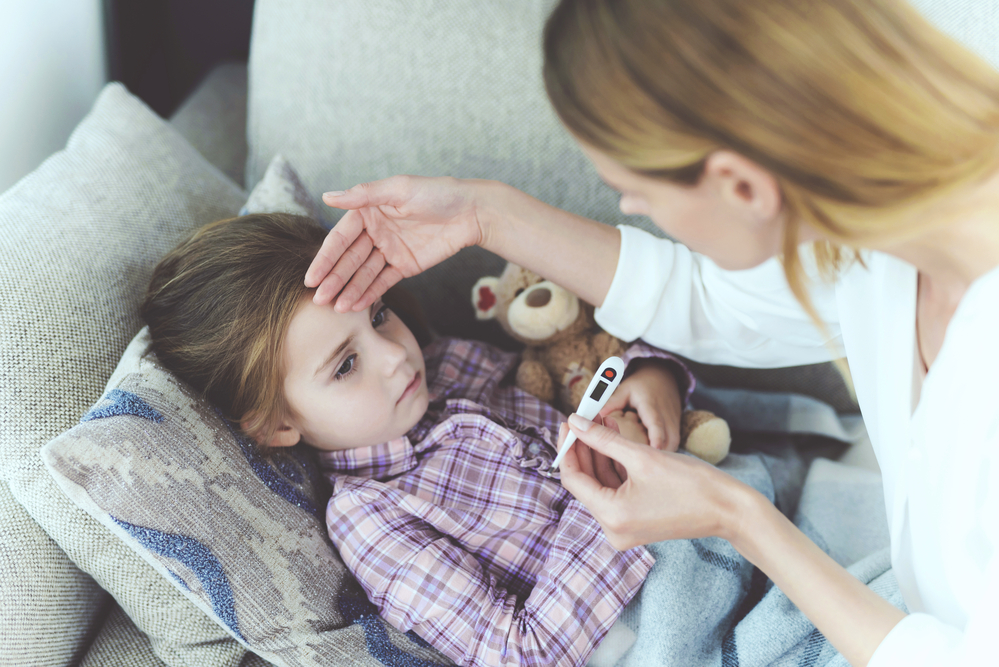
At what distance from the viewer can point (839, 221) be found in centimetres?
56

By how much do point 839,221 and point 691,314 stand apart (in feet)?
1.74

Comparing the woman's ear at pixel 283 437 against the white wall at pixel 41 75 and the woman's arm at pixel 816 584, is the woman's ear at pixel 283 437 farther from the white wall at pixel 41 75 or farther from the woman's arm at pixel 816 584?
Answer: the white wall at pixel 41 75

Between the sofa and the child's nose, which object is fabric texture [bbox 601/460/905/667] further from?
the child's nose

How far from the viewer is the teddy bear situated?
1.10 metres

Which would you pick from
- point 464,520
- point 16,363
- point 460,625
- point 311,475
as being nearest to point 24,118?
point 16,363

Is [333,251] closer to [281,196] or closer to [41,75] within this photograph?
[281,196]

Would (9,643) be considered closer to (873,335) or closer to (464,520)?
(464,520)

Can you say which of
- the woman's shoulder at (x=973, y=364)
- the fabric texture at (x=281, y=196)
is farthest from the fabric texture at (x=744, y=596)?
the fabric texture at (x=281, y=196)

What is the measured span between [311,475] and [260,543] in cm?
19

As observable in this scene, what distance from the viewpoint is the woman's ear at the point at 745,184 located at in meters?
0.55

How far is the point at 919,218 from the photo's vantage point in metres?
0.58

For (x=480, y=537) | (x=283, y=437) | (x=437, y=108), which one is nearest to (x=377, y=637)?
(x=480, y=537)

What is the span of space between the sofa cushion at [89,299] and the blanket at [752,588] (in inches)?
22.0

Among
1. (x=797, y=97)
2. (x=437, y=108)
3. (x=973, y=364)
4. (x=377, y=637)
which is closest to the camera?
(x=797, y=97)
